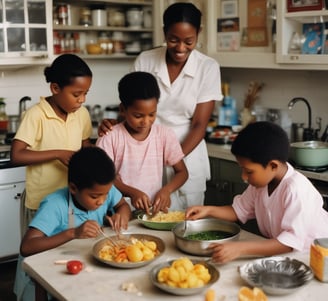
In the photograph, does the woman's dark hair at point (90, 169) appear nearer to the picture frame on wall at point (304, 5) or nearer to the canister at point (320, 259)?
the canister at point (320, 259)

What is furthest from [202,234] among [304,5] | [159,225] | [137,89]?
[304,5]

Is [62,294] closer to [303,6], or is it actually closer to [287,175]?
[287,175]

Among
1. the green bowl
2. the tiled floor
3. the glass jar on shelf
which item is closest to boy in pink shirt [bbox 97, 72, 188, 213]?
the green bowl

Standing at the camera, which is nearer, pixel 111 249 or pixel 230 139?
pixel 111 249

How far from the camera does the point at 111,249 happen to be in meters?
1.79

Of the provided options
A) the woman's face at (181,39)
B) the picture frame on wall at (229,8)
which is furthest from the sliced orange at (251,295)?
the picture frame on wall at (229,8)

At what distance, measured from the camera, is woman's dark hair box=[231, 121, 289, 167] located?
69.1 inches

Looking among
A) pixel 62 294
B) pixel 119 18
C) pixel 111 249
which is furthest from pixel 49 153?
pixel 119 18

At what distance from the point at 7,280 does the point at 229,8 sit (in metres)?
2.31

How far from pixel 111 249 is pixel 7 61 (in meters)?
2.23

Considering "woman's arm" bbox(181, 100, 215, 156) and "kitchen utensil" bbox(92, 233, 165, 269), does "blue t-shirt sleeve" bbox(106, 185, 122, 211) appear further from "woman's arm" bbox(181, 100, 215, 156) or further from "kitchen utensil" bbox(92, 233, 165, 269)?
"woman's arm" bbox(181, 100, 215, 156)

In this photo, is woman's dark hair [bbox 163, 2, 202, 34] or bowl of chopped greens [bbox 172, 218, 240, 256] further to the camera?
woman's dark hair [bbox 163, 2, 202, 34]

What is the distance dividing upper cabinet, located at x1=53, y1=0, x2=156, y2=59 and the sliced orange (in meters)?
2.94

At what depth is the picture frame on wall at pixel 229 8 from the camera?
146 inches
